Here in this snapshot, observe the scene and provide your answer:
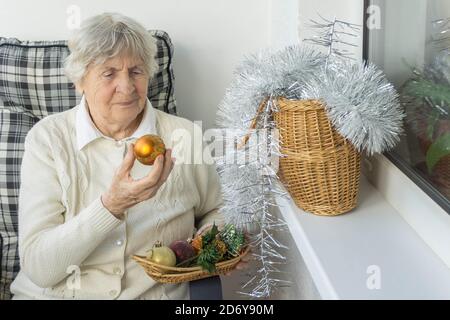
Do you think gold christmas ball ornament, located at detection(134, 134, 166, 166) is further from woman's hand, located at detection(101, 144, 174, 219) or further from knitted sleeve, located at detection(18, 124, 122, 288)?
knitted sleeve, located at detection(18, 124, 122, 288)

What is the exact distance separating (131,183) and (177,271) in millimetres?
237

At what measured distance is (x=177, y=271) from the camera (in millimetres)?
1347

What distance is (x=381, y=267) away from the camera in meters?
1.13

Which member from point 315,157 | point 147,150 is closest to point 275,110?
point 315,157

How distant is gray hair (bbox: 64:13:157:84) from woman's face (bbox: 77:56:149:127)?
0.02 metres

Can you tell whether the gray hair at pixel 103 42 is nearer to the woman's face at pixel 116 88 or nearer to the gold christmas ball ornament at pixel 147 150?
the woman's face at pixel 116 88

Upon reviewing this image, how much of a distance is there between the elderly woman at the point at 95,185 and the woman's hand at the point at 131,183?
2.3 inches

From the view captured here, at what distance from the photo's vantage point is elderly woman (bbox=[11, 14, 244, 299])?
142cm

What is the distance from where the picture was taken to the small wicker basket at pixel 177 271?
1325 millimetres

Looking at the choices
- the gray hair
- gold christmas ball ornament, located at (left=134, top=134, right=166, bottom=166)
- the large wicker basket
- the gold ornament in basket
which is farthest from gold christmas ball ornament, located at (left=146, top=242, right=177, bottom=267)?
the gray hair

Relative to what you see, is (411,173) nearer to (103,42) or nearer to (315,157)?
(315,157)

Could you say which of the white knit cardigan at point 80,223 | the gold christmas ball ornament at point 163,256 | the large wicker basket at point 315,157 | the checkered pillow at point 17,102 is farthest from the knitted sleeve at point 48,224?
the large wicker basket at point 315,157

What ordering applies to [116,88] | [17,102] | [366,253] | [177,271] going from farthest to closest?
[17,102], [116,88], [177,271], [366,253]
